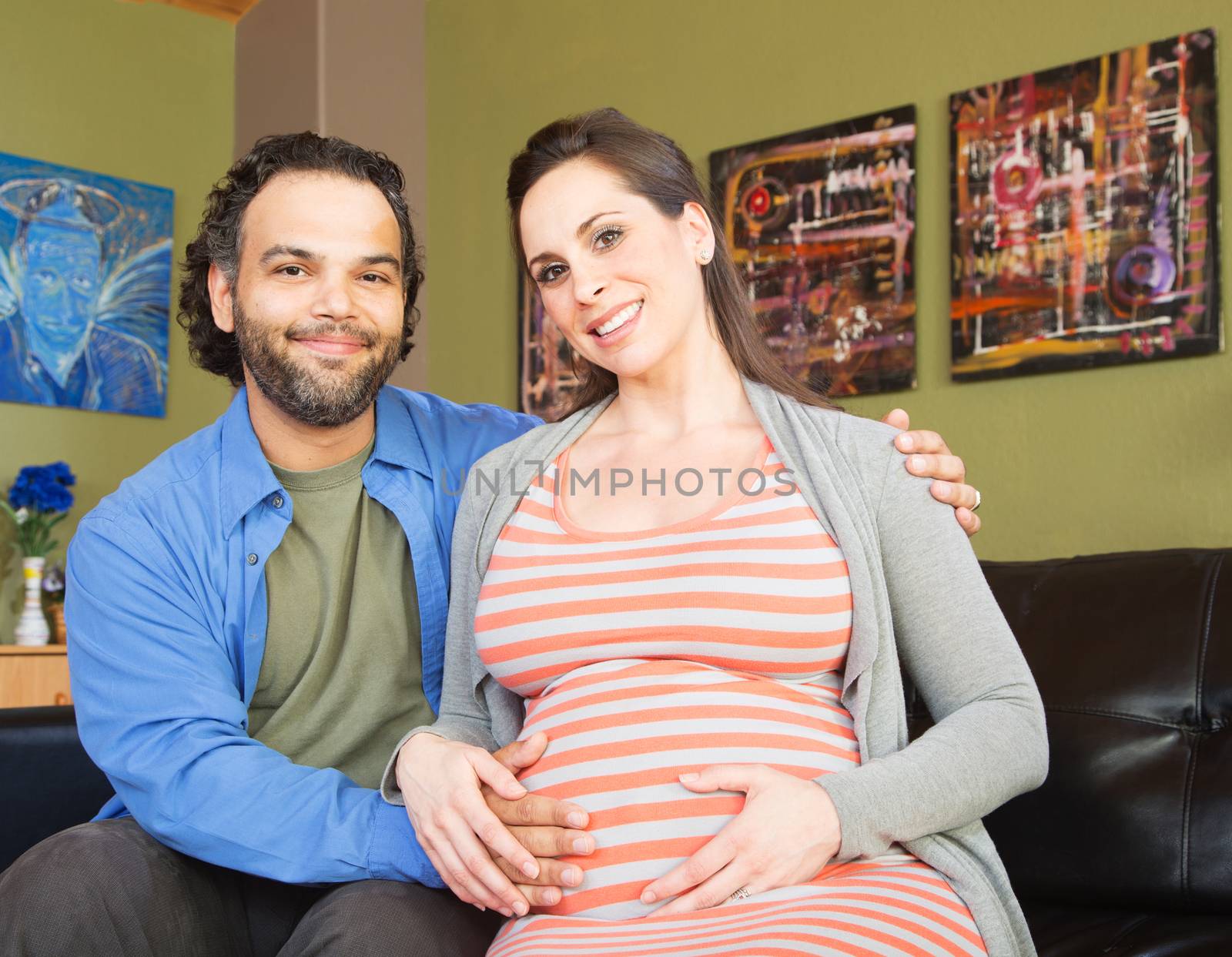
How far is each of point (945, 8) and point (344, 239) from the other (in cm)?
210

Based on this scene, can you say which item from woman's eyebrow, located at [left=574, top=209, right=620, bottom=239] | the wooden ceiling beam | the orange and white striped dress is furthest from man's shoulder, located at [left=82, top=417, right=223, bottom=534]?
the wooden ceiling beam

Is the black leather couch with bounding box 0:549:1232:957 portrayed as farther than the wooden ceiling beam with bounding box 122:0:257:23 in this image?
No

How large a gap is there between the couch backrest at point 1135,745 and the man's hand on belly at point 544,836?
0.82m

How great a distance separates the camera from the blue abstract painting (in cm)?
421

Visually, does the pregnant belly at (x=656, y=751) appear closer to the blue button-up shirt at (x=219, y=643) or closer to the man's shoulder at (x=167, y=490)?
the blue button-up shirt at (x=219, y=643)

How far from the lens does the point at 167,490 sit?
5.38ft

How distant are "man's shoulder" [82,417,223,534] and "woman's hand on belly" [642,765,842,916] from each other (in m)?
0.85

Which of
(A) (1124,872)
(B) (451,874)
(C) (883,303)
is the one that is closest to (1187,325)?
(C) (883,303)

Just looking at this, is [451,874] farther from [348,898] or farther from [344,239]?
[344,239]

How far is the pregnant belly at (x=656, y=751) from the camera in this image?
3.88 feet

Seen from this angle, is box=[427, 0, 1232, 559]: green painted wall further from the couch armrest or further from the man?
the couch armrest

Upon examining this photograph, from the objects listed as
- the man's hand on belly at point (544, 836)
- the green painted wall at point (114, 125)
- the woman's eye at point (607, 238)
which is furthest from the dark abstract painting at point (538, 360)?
the man's hand on belly at point (544, 836)

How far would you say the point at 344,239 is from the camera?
5.73 ft

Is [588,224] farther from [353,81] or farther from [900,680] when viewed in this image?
[353,81]
